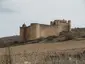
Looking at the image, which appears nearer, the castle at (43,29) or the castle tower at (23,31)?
the castle at (43,29)

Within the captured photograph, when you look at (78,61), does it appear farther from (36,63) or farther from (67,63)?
(36,63)

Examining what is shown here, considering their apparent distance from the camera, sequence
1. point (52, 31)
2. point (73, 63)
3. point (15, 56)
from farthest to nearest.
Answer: point (52, 31), point (15, 56), point (73, 63)

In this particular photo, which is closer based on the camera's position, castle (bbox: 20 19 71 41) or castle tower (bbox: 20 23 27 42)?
castle (bbox: 20 19 71 41)

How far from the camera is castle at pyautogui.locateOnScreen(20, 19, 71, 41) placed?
3234 centimetres

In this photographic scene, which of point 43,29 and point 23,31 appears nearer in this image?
point 43,29

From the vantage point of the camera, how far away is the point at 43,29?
33.4 meters

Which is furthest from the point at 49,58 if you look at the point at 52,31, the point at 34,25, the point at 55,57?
the point at 52,31

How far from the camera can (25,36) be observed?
1320 inches

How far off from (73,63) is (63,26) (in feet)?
78.3

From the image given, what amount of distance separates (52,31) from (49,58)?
21.2m

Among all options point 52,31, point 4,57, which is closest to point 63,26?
point 52,31

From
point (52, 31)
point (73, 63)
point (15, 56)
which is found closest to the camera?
point (73, 63)

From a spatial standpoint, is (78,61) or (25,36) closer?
(78,61)

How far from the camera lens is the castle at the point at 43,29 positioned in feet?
106
